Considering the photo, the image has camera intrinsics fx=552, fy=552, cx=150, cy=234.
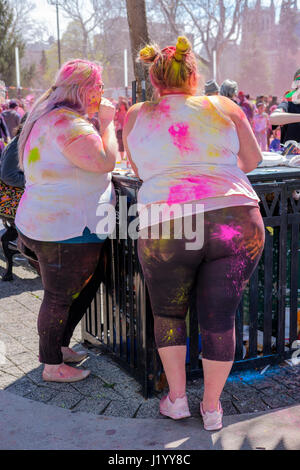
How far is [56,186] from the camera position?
2.96 metres

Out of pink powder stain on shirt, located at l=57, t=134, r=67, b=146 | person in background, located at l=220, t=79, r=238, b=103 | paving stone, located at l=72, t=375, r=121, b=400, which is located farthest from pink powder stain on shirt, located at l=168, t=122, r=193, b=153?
person in background, located at l=220, t=79, r=238, b=103

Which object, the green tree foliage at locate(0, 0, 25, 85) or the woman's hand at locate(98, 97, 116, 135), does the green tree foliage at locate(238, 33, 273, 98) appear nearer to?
the green tree foliage at locate(0, 0, 25, 85)

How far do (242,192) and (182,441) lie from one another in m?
1.20

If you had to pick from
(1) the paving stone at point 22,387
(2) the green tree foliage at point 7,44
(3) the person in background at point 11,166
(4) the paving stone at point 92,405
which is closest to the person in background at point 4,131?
(3) the person in background at point 11,166

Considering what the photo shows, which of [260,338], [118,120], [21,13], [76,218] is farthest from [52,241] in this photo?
[21,13]

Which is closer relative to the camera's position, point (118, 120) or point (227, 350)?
point (227, 350)

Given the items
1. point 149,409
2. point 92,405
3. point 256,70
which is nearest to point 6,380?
point 92,405

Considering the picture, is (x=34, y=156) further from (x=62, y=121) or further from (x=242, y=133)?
(x=242, y=133)

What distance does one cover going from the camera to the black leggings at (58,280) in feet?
10.0

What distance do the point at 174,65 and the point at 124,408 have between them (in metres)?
1.78

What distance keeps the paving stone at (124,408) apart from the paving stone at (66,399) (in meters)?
0.20

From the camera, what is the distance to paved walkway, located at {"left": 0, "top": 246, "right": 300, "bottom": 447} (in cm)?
295
